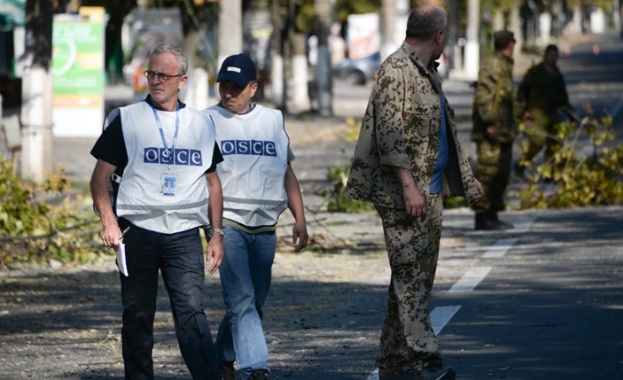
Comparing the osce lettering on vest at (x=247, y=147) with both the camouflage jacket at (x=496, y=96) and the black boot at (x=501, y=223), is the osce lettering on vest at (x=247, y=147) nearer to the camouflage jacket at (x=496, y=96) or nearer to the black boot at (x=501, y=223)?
the camouflage jacket at (x=496, y=96)

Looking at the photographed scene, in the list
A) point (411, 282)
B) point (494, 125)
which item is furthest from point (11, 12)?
point (411, 282)

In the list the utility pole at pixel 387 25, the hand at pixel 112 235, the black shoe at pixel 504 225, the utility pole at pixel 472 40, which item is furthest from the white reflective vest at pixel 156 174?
the utility pole at pixel 472 40

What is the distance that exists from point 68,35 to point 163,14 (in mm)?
8246

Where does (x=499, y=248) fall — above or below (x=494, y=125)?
below

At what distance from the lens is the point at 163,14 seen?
36250mm

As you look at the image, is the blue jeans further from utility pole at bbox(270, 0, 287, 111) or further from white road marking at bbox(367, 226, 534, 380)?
utility pole at bbox(270, 0, 287, 111)

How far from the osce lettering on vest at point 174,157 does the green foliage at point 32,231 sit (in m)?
6.39

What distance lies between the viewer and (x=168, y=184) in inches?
271

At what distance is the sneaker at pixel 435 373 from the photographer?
7238 millimetres

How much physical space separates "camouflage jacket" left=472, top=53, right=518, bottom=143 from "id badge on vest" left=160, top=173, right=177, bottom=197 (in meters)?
8.23

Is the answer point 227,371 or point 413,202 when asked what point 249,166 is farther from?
point 227,371

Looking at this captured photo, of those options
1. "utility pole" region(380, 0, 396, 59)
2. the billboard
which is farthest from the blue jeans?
"utility pole" region(380, 0, 396, 59)

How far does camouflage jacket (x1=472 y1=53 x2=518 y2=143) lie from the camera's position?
14.8m

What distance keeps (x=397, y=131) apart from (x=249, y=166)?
0.80m
